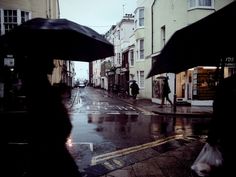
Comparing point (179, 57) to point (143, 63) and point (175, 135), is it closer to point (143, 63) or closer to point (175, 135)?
point (175, 135)

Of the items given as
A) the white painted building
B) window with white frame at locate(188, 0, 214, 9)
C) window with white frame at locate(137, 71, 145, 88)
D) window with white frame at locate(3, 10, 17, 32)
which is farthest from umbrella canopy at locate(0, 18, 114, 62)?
window with white frame at locate(137, 71, 145, 88)

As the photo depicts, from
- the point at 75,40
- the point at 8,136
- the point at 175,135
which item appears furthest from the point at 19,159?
the point at 175,135

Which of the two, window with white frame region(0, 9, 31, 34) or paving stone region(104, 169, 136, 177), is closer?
paving stone region(104, 169, 136, 177)

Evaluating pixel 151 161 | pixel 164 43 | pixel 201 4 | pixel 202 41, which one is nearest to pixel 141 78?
pixel 164 43

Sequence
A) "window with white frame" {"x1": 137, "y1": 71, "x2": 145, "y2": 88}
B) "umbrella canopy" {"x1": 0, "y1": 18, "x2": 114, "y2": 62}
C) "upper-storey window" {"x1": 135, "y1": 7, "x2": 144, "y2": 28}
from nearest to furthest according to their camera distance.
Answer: "umbrella canopy" {"x1": 0, "y1": 18, "x2": 114, "y2": 62} → "upper-storey window" {"x1": 135, "y1": 7, "x2": 144, "y2": 28} → "window with white frame" {"x1": 137, "y1": 71, "x2": 145, "y2": 88}

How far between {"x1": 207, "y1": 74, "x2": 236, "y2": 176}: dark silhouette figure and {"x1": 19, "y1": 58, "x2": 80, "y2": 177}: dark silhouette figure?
5.15 ft

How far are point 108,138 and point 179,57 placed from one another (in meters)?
6.45

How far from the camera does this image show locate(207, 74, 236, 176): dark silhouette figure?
2.65 m

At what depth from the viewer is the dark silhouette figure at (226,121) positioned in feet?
8.68

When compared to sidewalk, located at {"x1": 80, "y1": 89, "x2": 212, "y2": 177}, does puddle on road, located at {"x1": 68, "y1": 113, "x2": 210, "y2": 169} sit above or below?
below

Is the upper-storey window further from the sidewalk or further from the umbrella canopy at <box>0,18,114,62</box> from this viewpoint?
the umbrella canopy at <box>0,18,114,62</box>

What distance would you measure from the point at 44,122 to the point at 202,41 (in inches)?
73.8

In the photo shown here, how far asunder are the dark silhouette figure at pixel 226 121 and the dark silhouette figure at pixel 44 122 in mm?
1570

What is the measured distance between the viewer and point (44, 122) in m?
3.12
